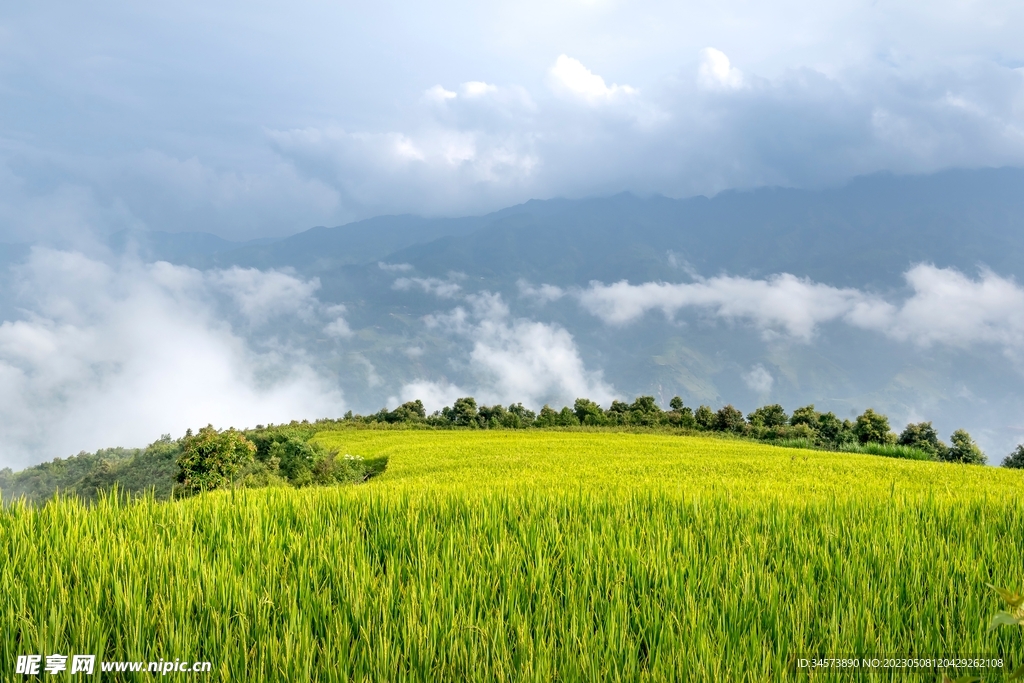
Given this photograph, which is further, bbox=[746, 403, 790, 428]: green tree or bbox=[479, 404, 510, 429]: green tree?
bbox=[479, 404, 510, 429]: green tree

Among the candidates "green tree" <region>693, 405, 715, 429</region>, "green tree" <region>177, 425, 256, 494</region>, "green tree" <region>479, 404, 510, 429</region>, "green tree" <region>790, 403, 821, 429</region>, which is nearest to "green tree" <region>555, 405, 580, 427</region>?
"green tree" <region>479, 404, 510, 429</region>

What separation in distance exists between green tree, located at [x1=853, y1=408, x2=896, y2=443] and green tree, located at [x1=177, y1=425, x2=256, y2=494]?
2055 cm

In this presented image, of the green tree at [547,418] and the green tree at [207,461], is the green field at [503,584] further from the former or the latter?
the green tree at [547,418]

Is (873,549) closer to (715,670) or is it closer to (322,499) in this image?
(715,670)

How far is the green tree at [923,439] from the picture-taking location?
1875 cm

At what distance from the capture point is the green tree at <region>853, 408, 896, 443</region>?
66.7 ft

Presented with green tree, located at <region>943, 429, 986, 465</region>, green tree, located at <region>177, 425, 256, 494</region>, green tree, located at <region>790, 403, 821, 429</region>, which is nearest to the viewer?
green tree, located at <region>177, 425, 256, 494</region>

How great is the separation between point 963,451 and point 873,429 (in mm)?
2803

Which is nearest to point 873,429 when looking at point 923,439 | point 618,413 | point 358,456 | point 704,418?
point 923,439

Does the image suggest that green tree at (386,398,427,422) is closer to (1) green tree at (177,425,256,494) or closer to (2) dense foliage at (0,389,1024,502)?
(2) dense foliage at (0,389,1024,502)

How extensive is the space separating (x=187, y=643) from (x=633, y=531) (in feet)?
8.02

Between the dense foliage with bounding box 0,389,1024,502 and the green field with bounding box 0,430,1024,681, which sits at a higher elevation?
the green field with bounding box 0,430,1024,681

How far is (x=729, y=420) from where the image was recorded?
78.0ft

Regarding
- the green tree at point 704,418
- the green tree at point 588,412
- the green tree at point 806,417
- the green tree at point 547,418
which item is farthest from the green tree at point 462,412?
the green tree at point 806,417
